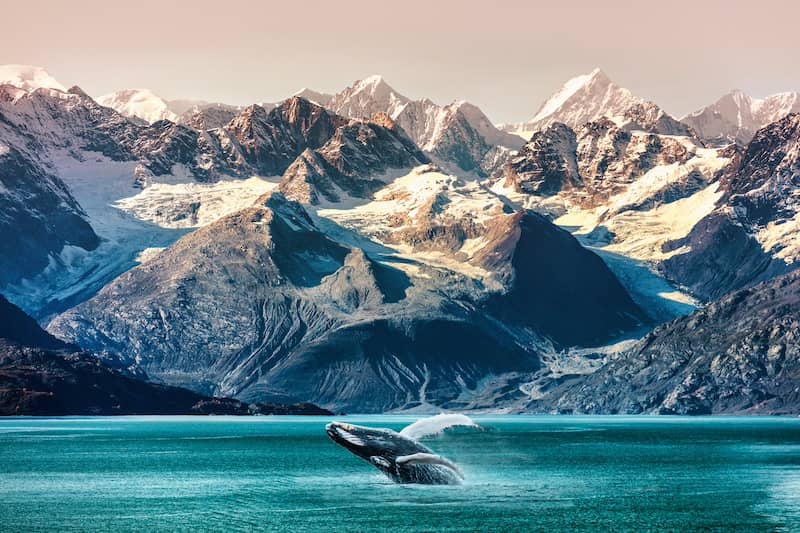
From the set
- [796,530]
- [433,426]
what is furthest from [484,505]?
[796,530]

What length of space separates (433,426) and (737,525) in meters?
35.4

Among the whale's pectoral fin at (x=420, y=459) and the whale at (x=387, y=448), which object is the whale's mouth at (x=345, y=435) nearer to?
the whale at (x=387, y=448)

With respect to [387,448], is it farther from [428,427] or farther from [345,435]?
[428,427]

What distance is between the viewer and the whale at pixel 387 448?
165250mm

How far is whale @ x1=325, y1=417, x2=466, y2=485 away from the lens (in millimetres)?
165250

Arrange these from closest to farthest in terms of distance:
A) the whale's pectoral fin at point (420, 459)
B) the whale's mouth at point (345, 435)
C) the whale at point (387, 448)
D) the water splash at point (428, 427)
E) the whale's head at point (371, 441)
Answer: the whale's mouth at point (345, 435), the whale's head at point (371, 441), the whale at point (387, 448), the whale's pectoral fin at point (420, 459), the water splash at point (428, 427)

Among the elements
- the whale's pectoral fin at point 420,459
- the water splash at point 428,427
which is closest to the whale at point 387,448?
the whale's pectoral fin at point 420,459

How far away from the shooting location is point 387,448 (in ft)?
549

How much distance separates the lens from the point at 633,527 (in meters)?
158

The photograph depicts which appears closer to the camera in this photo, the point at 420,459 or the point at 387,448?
the point at 387,448

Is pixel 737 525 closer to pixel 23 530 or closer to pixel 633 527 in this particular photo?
pixel 633 527

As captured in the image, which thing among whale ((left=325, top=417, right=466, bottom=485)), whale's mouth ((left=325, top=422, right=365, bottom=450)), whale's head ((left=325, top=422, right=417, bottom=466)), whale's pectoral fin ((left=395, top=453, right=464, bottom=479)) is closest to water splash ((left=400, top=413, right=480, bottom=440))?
whale ((left=325, top=417, right=466, bottom=485))

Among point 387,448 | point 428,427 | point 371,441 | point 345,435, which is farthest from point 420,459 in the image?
point 345,435

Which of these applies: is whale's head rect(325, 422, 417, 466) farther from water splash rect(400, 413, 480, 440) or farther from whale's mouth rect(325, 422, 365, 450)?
water splash rect(400, 413, 480, 440)
